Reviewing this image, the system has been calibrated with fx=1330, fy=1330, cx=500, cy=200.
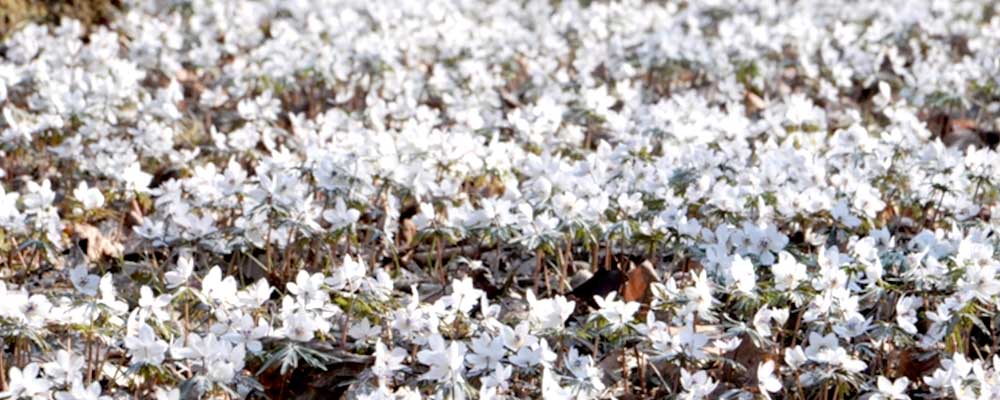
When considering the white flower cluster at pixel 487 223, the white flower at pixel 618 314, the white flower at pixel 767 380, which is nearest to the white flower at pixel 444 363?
the white flower cluster at pixel 487 223

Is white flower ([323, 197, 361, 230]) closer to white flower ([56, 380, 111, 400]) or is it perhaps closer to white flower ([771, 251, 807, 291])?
white flower ([56, 380, 111, 400])

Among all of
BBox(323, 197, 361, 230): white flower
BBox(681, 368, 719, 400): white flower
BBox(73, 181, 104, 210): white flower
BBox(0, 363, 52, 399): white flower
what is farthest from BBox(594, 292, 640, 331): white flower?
BBox(73, 181, 104, 210): white flower

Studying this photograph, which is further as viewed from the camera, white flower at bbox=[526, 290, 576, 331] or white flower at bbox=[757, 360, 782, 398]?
white flower at bbox=[526, 290, 576, 331]

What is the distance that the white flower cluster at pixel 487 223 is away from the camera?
3104mm

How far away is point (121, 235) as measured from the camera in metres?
4.65

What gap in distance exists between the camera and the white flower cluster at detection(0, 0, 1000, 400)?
122 inches

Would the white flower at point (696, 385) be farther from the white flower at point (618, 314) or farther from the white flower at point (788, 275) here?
the white flower at point (788, 275)

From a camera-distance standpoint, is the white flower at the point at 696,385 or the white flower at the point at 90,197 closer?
the white flower at the point at 696,385

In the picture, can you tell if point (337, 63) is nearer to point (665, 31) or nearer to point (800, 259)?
point (665, 31)

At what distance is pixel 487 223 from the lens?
12.4ft

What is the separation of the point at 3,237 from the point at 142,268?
1.79 ft

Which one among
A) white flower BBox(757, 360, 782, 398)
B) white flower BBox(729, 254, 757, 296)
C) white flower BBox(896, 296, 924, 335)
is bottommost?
white flower BBox(757, 360, 782, 398)

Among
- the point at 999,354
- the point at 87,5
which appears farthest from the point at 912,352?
the point at 87,5

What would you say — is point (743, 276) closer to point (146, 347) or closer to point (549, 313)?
point (549, 313)
